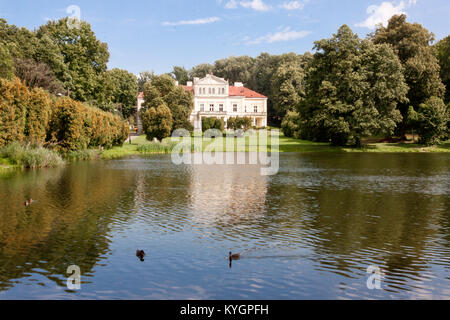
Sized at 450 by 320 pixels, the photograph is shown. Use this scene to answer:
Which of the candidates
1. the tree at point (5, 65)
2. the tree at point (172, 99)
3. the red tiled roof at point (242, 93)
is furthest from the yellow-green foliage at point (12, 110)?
the red tiled roof at point (242, 93)

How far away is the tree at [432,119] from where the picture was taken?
60750 mm

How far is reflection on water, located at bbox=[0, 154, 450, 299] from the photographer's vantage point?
923cm

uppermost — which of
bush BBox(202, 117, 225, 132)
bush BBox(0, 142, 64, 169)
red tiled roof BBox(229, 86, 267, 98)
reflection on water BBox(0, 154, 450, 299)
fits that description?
red tiled roof BBox(229, 86, 267, 98)

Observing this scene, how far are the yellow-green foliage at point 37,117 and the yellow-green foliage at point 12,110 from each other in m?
0.75

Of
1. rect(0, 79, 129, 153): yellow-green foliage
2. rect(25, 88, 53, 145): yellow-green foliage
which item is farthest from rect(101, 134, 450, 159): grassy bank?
rect(25, 88, 53, 145): yellow-green foliage

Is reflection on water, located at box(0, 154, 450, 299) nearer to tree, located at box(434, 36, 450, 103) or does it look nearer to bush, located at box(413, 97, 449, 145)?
bush, located at box(413, 97, 449, 145)

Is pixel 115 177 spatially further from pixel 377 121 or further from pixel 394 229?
pixel 377 121

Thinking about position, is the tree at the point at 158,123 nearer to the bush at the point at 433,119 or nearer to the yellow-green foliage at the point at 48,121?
the yellow-green foliage at the point at 48,121

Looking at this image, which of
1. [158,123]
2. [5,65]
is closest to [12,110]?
[5,65]

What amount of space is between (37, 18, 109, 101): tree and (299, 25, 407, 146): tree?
3140 centimetres
